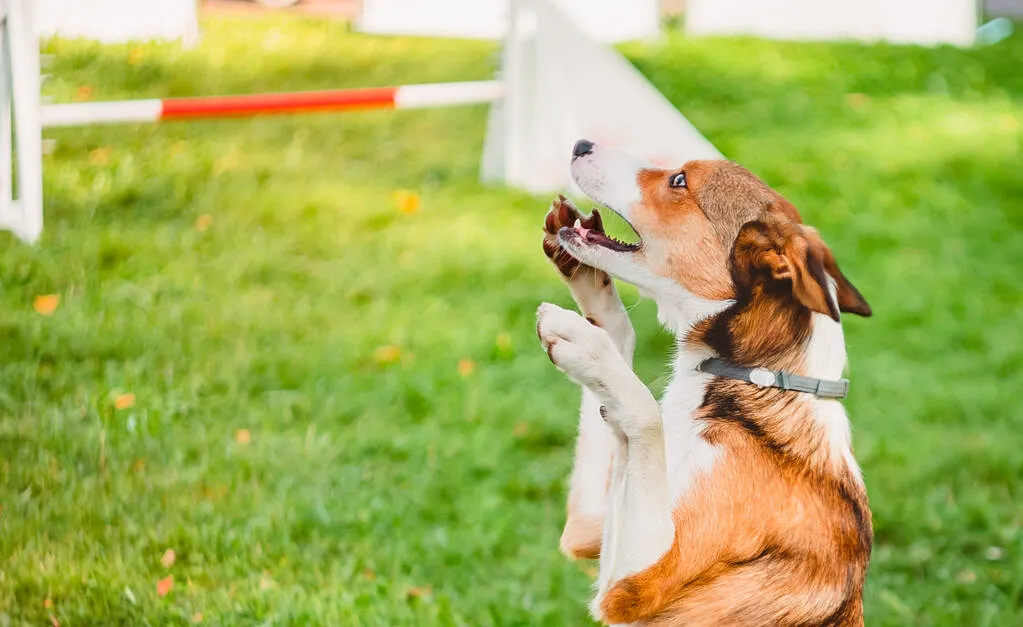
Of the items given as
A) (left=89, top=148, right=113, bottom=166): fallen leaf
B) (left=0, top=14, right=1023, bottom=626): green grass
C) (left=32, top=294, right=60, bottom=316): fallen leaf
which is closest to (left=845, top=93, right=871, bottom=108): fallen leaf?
(left=0, top=14, right=1023, bottom=626): green grass

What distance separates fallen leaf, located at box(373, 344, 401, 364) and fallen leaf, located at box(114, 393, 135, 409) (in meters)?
1.26

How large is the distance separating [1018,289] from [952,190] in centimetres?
138

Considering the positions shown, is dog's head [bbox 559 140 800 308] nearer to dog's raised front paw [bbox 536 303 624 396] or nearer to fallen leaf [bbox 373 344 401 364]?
dog's raised front paw [bbox 536 303 624 396]

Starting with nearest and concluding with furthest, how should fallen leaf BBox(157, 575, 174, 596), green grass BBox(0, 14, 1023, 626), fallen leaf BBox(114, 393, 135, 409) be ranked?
fallen leaf BBox(157, 575, 174, 596), green grass BBox(0, 14, 1023, 626), fallen leaf BBox(114, 393, 135, 409)

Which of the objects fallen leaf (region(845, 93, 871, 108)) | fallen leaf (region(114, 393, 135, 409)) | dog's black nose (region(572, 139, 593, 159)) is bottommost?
fallen leaf (region(114, 393, 135, 409))

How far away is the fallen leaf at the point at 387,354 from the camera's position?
240 inches

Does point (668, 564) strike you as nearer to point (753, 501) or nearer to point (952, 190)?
point (753, 501)

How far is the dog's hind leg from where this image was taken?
3139 millimetres

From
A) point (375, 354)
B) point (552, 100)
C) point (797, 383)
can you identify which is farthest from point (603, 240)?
point (552, 100)

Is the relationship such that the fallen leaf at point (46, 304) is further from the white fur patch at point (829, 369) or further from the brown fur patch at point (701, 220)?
the white fur patch at point (829, 369)

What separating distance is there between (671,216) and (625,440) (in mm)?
639

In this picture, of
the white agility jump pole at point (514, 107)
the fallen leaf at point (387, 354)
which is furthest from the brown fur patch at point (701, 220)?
the fallen leaf at point (387, 354)

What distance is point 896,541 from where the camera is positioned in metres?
5.03

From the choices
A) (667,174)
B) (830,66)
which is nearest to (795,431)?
(667,174)
